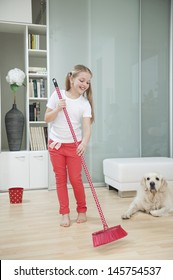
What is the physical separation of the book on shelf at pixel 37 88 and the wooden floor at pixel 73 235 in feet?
4.34

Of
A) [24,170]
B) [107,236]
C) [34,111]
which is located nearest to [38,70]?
[34,111]

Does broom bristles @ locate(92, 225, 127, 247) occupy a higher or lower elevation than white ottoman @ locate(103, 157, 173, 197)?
lower

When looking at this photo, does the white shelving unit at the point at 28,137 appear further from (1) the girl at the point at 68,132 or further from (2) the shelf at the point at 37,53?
(1) the girl at the point at 68,132

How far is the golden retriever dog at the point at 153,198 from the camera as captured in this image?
263cm

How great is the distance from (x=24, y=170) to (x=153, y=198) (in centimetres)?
162

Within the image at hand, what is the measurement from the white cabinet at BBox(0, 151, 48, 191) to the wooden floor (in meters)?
0.53

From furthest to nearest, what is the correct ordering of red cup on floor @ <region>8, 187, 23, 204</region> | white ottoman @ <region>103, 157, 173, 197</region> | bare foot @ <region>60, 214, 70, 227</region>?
white ottoman @ <region>103, 157, 173, 197</region> → red cup on floor @ <region>8, 187, 23, 204</region> → bare foot @ <region>60, 214, 70, 227</region>

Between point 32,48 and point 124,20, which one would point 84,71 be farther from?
point 124,20

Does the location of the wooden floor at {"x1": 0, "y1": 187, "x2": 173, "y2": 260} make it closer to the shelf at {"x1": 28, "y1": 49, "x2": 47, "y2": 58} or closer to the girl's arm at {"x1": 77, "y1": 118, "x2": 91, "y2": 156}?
the girl's arm at {"x1": 77, "y1": 118, "x2": 91, "y2": 156}

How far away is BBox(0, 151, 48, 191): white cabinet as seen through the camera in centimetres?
363

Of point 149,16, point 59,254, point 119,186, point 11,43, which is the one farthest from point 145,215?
point 11,43

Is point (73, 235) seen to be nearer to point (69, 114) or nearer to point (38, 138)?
point (69, 114)

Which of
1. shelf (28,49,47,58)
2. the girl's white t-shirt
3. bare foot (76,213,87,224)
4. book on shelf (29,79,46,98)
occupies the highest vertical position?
shelf (28,49,47,58)

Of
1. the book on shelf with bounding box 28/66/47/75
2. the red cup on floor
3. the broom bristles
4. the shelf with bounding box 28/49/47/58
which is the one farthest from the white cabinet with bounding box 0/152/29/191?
the broom bristles
